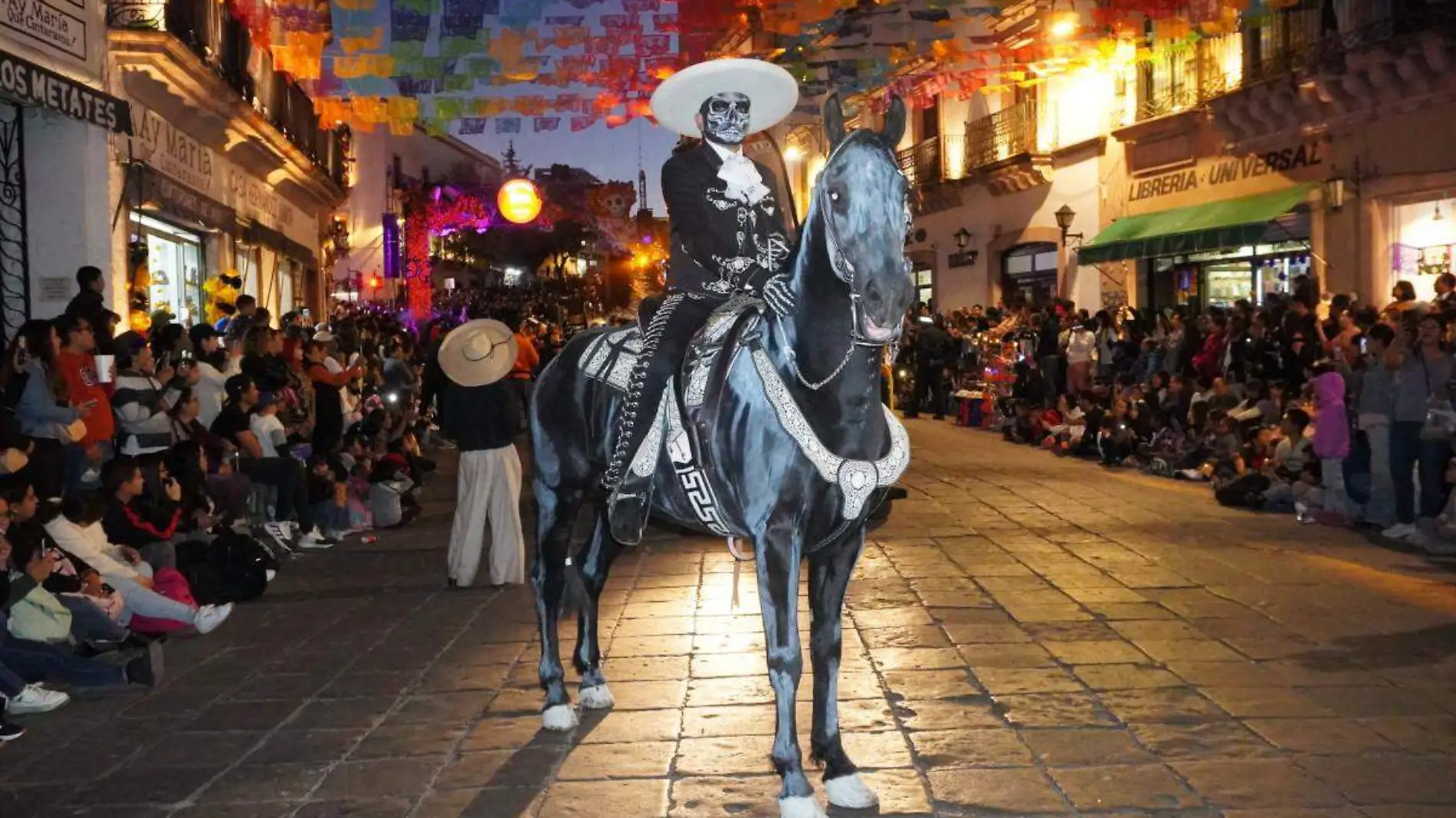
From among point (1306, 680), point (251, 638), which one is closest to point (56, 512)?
point (251, 638)

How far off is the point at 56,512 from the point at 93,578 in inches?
21.7

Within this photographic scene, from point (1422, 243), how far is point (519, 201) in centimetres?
1427

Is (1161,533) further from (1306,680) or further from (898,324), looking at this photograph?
(898,324)

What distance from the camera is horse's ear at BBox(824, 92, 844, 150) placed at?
4723 mm

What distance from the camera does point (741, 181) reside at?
18.6 ft

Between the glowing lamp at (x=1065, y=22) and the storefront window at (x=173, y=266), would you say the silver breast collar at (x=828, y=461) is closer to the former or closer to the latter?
the storefront window at (x=173, y=266)

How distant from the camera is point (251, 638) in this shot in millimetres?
8641

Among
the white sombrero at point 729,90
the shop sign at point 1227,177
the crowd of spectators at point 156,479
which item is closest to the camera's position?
the white sombrero at point 729,90

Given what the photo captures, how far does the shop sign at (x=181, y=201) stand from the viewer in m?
15.2

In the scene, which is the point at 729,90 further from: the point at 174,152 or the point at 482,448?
the point at 174,152

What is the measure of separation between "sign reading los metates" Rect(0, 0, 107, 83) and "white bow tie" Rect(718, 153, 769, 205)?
946 cm

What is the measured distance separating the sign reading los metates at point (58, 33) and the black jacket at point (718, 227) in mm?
9361

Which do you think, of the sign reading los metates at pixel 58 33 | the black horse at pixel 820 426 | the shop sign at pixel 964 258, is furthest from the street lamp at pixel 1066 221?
the black horse at pixel 820 426

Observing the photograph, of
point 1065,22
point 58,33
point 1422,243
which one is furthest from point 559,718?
point 1065,22
